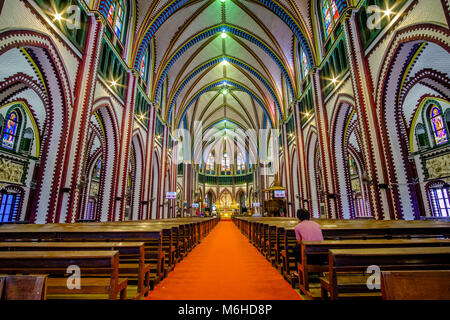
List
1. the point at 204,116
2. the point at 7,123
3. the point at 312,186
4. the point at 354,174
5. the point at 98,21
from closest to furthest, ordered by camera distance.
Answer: the point at 98,21 → the point at 7,123 → the point at 312,186 → the point at 354,174 → the point at 204,116

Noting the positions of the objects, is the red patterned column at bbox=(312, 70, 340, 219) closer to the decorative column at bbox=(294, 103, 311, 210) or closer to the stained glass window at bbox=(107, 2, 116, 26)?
the decorative column at bbox=(294, 103, 311, 210)

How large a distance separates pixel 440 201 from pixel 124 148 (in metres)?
17.9

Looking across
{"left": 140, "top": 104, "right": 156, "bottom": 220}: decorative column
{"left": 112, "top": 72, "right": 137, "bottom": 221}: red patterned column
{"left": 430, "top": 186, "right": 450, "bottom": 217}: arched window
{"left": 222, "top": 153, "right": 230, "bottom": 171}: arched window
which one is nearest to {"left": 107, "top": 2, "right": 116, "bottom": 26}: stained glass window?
{"left": 112, "top": 72, "right": 137, "bottom": 221}: red patterned column

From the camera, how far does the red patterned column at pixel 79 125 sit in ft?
23.7

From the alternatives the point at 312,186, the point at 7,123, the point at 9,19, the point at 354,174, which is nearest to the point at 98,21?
the point at 9,19

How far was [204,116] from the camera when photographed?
31.3m

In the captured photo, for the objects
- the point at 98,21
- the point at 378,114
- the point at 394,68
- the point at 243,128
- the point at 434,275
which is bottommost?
the point at 434,275

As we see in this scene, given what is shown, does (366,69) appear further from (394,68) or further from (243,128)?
(243,128)

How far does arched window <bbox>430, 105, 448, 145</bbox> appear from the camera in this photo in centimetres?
1223

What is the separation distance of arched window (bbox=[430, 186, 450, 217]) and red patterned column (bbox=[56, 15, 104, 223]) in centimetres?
1814

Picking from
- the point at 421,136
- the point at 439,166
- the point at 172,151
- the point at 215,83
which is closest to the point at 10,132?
the point at 172,151

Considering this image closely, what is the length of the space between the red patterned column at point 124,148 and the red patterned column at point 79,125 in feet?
9.17

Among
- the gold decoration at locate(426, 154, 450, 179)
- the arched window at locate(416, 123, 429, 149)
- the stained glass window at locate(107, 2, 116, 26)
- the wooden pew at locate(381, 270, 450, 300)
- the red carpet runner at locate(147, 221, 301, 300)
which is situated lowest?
the red carpet runner at locate(147, 221, 301, 300)
